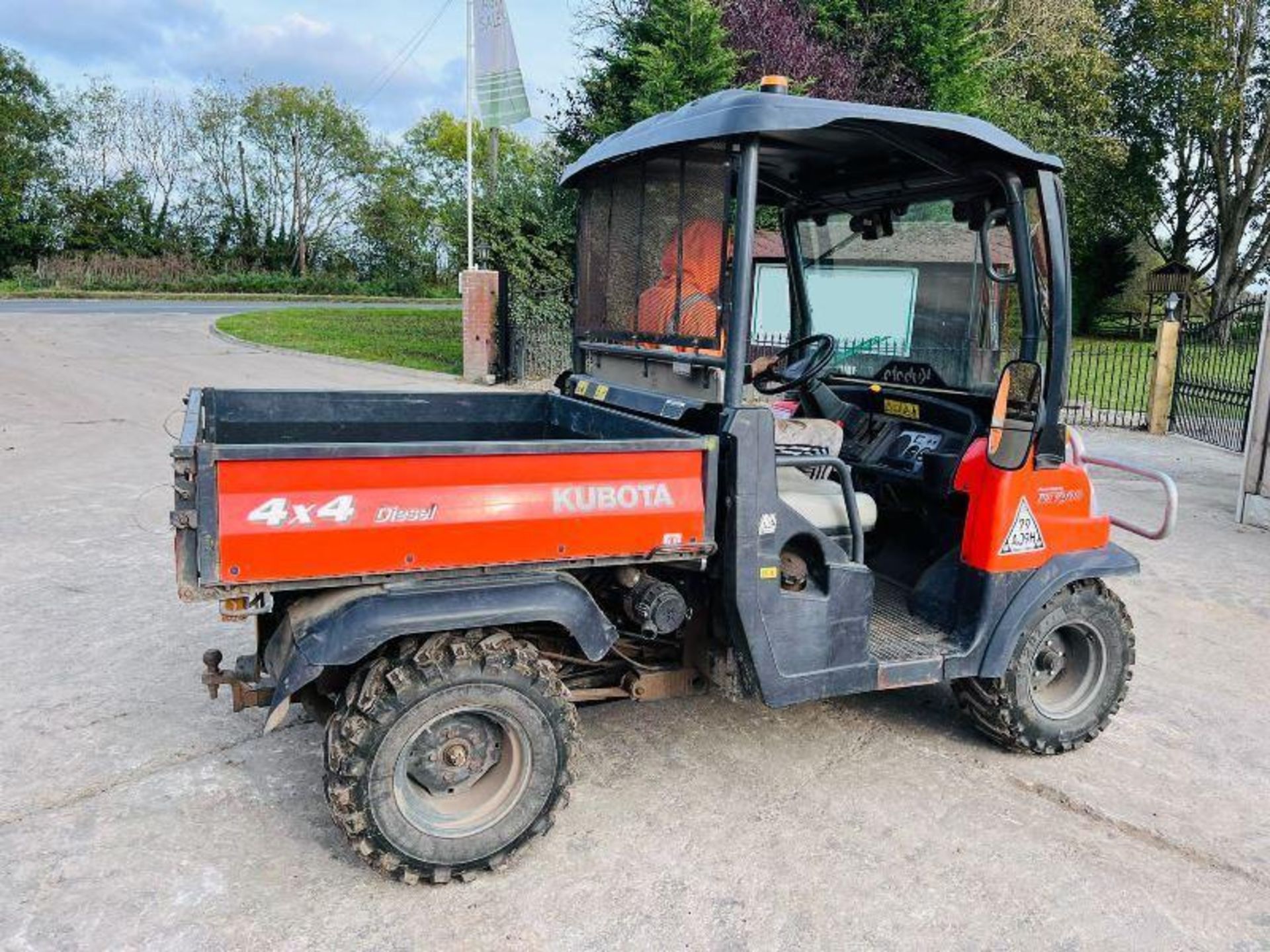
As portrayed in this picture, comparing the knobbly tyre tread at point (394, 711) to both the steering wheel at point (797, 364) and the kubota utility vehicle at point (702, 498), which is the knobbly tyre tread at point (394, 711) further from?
the steering wheel at point (797, 364)

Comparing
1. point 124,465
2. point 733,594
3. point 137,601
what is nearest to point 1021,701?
point 733,594

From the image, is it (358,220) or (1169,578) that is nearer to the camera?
(1169,578)

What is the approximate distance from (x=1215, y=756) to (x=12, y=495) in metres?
8.12

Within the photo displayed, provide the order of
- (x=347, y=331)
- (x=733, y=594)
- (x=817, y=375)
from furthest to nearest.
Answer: (x=347, y=331), (x=817, y=375), (x=733, y=594)

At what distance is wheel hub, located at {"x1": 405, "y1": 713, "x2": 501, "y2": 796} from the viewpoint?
3.00m

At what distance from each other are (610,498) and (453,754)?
36.4 inches

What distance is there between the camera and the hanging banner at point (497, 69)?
18547mm

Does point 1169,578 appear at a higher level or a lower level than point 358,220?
lower

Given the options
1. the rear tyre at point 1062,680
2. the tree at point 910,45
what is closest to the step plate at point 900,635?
the rear tyre at point 1062,680

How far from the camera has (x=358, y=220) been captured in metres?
45.8

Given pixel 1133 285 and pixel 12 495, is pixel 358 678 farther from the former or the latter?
pixel 1133 285

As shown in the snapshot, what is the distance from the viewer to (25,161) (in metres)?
39.7

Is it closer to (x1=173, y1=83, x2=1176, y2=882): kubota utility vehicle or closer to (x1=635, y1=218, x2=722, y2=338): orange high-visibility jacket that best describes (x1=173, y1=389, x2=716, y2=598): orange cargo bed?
(x1=173, y1=83, x2=1176, y2=882): kubota utility vehicle

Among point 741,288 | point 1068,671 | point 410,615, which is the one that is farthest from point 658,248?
A: point 1068,671
